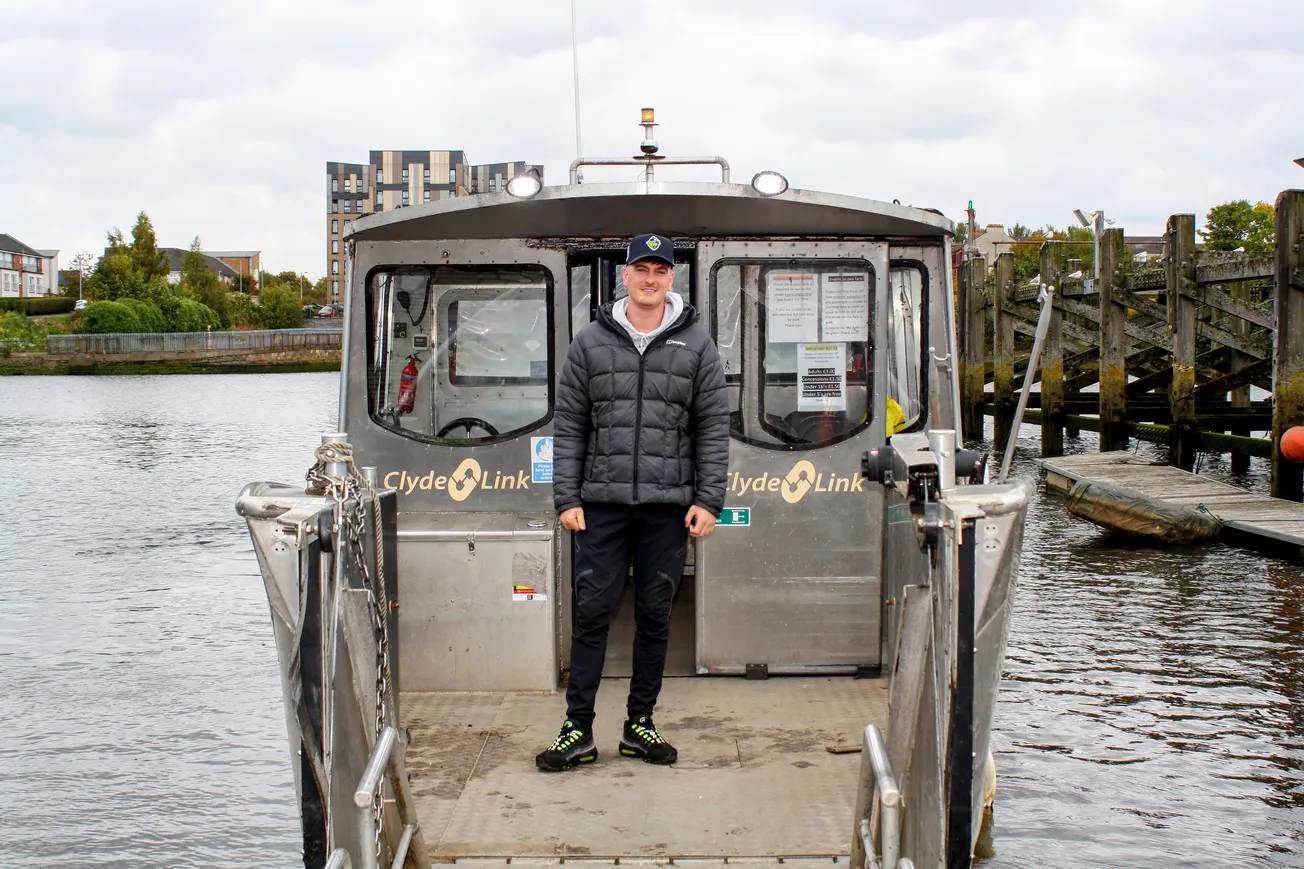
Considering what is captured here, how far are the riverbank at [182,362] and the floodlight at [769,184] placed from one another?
75260 millimetres

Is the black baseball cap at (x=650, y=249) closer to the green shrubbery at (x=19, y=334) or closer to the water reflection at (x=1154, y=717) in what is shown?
the water reflection at (x=1154, y=717)

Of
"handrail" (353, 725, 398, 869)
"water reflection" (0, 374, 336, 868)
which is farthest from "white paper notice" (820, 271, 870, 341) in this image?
"water reflection" (0, 374, 336, 868)

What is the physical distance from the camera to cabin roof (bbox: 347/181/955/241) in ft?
17.4

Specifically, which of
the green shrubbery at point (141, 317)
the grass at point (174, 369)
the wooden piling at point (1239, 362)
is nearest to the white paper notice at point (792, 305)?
the wooden piling at point (1239, 362)

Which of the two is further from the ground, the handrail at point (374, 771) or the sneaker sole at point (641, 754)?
the handrail at point (374, 771)

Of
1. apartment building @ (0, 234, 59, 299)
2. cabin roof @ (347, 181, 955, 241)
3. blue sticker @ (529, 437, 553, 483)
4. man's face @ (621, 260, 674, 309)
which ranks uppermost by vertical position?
apartment building @ (0, 234, 59, 299)

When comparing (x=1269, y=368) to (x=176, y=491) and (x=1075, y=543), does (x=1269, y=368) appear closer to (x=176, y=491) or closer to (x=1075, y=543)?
(x=1075, y=543)

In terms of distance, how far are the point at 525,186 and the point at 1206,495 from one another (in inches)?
419

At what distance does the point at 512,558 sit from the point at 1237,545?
926cm

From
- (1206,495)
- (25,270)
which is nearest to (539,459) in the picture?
(1206,495)

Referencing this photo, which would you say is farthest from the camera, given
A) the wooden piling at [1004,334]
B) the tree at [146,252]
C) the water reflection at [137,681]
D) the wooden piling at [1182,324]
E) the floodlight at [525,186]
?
the tree at [146,252]

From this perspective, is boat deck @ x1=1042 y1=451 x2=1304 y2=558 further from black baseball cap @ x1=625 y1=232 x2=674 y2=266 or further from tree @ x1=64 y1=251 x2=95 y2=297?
tree @ x1=64 y1=251 x2=95 y2=297

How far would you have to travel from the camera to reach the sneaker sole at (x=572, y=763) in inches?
191

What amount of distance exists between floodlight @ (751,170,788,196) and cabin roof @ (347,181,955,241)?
0.05m
